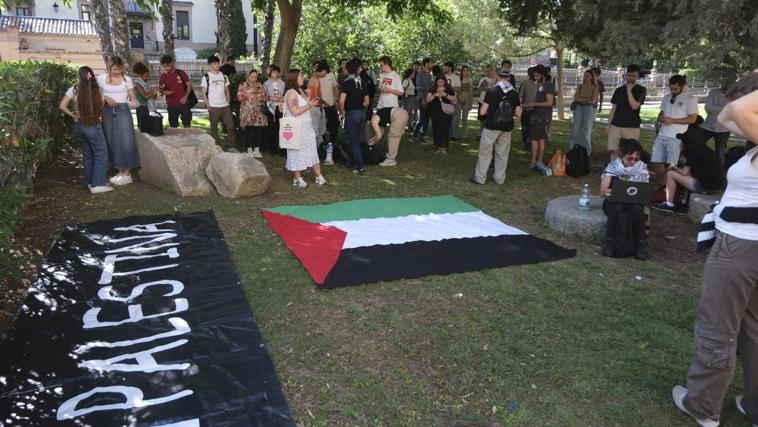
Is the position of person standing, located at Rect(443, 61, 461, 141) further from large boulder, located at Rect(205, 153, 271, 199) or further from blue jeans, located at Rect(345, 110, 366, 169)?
large boulder, located at Rect(205, 153, 271, 199)

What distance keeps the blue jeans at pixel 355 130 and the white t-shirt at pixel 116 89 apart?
3325 mm

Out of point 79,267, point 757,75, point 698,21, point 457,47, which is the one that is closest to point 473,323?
point 757,75

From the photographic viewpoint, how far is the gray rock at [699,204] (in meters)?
6.89

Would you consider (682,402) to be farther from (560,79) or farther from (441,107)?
(560,79)

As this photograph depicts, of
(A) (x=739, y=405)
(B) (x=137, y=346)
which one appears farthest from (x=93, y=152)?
(A) (x=739, y=405)

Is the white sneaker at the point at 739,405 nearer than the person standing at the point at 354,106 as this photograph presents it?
Yes

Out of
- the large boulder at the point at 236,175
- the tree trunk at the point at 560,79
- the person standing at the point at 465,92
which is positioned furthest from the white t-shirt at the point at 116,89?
the tree trunk at the point at 560,79

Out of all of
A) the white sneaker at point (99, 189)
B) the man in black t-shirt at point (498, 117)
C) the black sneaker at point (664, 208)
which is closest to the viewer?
the black sneaker at point (664, 208)

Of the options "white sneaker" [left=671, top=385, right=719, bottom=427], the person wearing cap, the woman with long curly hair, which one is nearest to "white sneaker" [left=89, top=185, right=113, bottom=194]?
the woman with long curly hair

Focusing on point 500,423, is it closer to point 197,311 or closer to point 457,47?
point 197,311

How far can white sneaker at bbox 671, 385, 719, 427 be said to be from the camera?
122 inches

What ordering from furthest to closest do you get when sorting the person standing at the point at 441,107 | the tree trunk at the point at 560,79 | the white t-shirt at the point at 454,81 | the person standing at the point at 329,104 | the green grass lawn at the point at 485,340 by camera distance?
1. the tree trunk at the point at 560,79
2. the white t-shirt at the point at 454,81
3. the person standing at the point at 441,107
4. the person standing at the point at 329,104
5. the green grass lawn at the point at 485,340

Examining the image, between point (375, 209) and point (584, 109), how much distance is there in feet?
16.7

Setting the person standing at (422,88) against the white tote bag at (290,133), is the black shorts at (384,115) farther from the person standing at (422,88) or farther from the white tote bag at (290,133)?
the person standing at (422,88)
